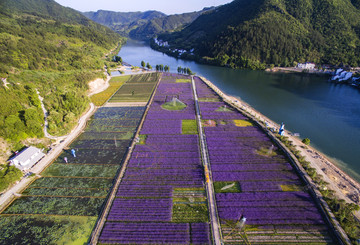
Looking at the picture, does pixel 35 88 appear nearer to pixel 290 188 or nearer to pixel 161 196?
pixel 161 196

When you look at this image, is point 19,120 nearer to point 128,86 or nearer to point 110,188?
point 110,188

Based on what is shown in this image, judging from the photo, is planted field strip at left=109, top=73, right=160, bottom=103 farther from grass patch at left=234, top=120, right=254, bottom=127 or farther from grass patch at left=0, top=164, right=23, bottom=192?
grass patch at left=0, top=164, right=23, bottom=192

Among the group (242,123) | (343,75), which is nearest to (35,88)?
(242,123)

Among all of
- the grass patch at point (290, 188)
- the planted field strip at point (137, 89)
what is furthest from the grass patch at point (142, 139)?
the grass patch at point (290, 188)

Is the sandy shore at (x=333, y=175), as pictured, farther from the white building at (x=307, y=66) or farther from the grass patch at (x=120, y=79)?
the white building at (x=307, y=66)

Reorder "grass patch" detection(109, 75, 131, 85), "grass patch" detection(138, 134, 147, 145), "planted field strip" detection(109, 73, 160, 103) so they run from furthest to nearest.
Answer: "grass patch" detection(109, 75, 131, 85)
"planted field strip" detection(109, 73, 160, 103)
"grass patch" detection(138, 134, 147, 145)

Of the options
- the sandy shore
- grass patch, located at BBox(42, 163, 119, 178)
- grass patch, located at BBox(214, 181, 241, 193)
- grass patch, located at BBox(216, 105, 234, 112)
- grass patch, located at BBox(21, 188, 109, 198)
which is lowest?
grass patch, located at BBox(21, 188, 109, 198)

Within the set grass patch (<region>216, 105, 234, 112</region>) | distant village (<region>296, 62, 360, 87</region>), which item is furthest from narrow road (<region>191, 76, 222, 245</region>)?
distant village (<region>296, 62, 360, 87</region>)
